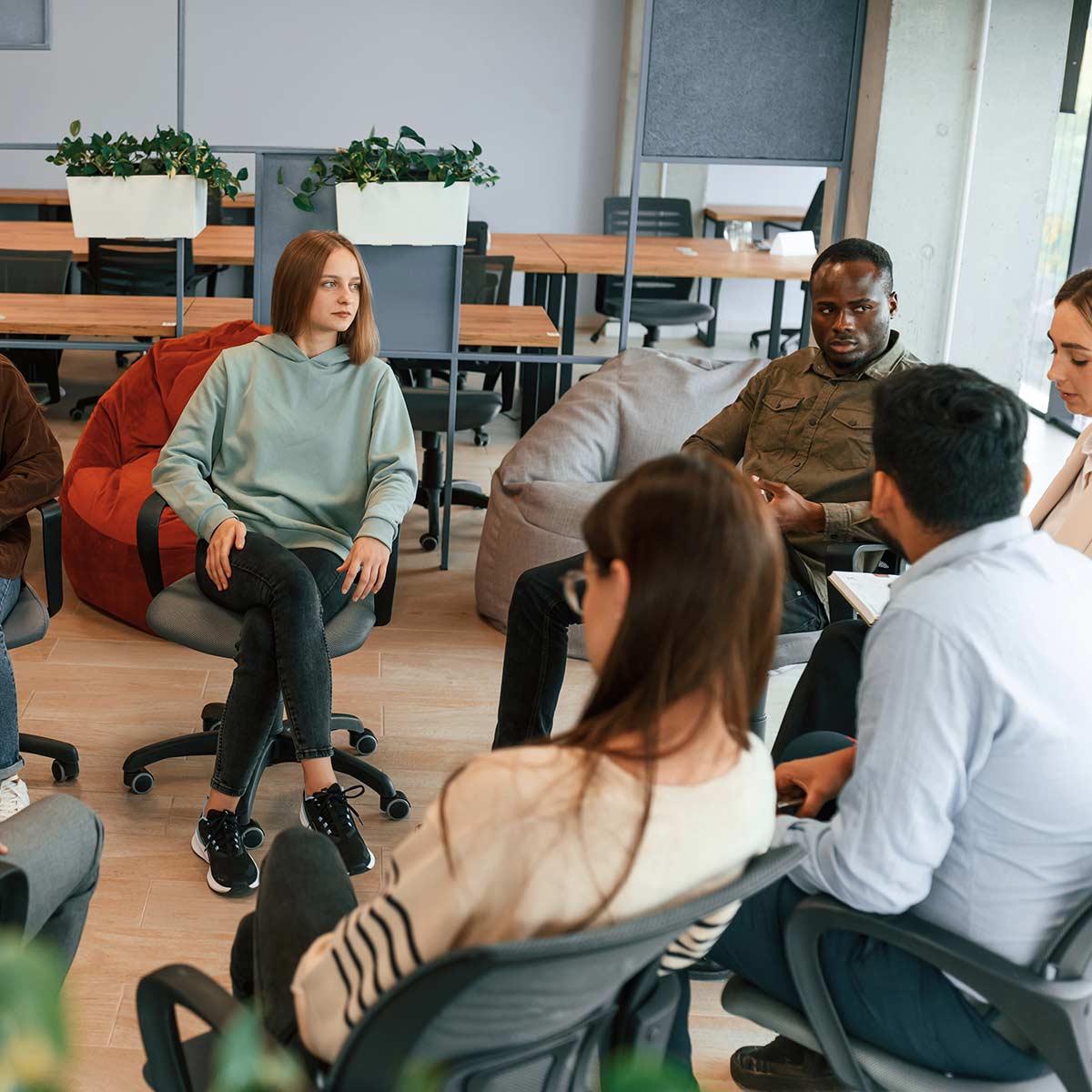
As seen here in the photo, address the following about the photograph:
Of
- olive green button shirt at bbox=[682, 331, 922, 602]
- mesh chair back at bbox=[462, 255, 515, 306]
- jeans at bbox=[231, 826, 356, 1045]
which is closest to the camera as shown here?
jeans at bbox=[231, 826, 356, 1045]

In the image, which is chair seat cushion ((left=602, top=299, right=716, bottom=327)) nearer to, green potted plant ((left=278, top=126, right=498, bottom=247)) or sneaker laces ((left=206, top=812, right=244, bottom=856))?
green potted plant ((left=278, top=126, right=498, bottom=247))

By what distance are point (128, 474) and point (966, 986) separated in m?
2.99

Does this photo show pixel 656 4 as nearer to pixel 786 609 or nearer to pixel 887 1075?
pixel 786 609

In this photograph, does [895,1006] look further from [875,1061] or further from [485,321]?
[485,321]

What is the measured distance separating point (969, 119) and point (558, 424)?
1.46 metres

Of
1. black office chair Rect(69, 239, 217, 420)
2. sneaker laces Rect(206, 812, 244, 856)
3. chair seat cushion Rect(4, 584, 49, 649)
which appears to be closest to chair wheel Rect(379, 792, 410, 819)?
sneaker laces Rect(206, 812, 244, 856)

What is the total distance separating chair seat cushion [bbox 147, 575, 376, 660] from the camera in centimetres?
271

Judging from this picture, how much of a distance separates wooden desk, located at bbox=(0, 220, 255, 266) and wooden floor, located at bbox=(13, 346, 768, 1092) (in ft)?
6.06

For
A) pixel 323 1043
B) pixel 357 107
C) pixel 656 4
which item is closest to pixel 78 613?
pixel 656 4

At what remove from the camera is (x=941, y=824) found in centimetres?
148

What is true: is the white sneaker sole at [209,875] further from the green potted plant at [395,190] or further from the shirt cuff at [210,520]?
the green potted plant at [395,190]

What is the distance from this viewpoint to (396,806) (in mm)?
2902

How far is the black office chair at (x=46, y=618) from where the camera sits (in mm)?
2713

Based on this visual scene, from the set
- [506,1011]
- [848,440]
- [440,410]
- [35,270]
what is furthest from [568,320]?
[506,1011]
